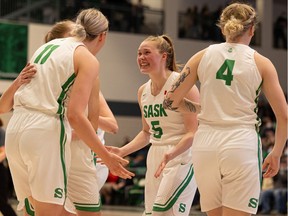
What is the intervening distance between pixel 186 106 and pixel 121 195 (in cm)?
1166

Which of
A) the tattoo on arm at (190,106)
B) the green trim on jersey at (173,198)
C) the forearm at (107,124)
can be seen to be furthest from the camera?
the forearm at (107,124)

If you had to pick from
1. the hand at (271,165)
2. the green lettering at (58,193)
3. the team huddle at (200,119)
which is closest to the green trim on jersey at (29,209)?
the team huddle at (200,119)

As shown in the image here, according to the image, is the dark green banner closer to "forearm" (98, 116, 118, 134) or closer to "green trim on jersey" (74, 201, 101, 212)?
"forearm" (98, 116, 118, 134)

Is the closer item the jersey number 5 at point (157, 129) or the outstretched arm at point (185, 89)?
the outstretched arm at point (185, 89)

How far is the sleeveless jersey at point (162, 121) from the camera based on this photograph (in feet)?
18.3

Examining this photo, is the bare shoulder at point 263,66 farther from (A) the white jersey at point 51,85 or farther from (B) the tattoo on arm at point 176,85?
(A) the white jersey at point 51,85

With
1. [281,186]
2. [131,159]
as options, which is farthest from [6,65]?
[281,186]

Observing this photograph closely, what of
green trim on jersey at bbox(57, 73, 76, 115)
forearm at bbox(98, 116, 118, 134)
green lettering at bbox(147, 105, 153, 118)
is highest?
green trim on jersey at bbox(57, 73, 76, 115)

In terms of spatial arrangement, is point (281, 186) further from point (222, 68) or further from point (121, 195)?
point (222, 68)

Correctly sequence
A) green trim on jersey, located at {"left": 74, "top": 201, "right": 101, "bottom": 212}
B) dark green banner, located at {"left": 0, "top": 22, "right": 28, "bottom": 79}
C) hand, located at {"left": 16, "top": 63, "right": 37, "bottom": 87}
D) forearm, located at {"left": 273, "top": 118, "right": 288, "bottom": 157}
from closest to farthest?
forearm, located at {"left": 273, "top": 118, "right": 288, "bottom": 157} → hand, located at {"left": 16, "top": 63, "right": 37, "bottom": 87} → green trim on jersey, located at {"left": 74, "top": 201, "right": 101, "bottom": 212} → dark green banner, located at {"left": 0, "top": 22, "right": 28, "bottom": 79}

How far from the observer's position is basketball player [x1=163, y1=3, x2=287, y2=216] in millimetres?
4309

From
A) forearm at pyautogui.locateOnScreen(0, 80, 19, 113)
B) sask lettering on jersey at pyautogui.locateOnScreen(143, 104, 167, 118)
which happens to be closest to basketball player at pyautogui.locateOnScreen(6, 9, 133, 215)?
forearm at pyautogui.locateOnScreen(0, 80, 19, 113)

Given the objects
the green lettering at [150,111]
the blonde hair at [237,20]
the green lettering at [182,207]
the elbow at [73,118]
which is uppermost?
the blonde hair at [237,20]

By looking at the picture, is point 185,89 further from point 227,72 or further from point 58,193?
point 58,193
